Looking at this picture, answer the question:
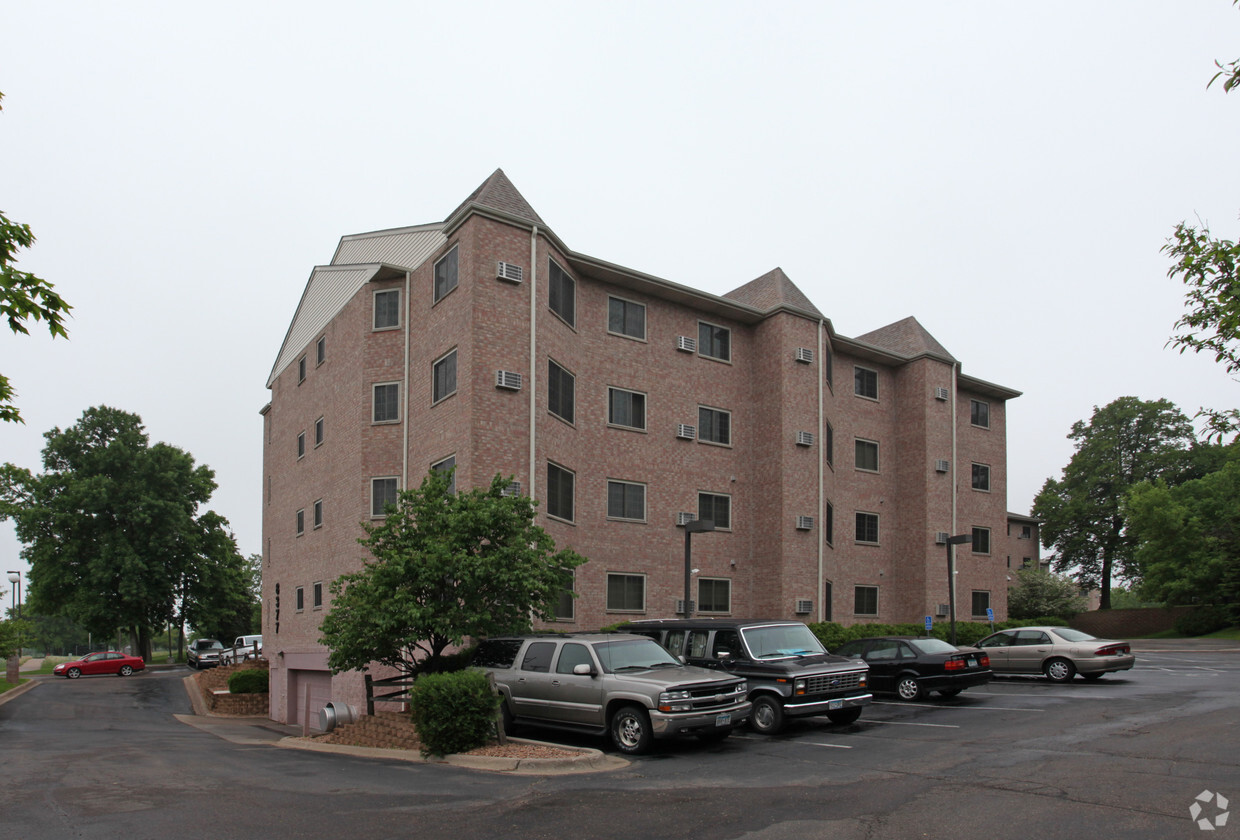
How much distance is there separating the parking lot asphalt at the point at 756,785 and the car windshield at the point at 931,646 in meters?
1.63

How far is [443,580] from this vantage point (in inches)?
662

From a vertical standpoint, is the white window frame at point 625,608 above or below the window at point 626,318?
below

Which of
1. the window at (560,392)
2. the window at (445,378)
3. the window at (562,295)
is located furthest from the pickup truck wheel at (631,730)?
the window at (562,295)

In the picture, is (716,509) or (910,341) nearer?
(716,509)

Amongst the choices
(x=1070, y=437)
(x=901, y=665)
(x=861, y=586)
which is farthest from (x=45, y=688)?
(x=1070, y=437)

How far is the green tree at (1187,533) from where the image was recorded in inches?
2028

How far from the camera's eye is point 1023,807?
8.80 metres

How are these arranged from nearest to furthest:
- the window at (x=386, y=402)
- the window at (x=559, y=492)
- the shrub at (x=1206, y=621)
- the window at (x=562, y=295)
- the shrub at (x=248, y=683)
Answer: the window at (x=559, y=492)
the window at (x=562, y=295)
the window at (x=386, y=402)
the shrub at (x=248, y=683)
the shrub at (x=1206, y=621)

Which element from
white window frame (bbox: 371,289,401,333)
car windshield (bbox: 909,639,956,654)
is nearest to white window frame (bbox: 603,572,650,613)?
car windshield (bbox: 909,639,956,654)

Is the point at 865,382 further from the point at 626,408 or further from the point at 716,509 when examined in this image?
the point at 626,408

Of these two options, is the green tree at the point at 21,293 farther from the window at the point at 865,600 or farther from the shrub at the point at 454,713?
the window at the point at 865,600

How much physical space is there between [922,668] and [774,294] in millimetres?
12996

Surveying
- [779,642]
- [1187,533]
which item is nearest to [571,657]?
[779,642]

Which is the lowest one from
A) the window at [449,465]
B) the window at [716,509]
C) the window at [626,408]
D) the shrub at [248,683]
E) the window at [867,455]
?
the shrub at [248,683]
